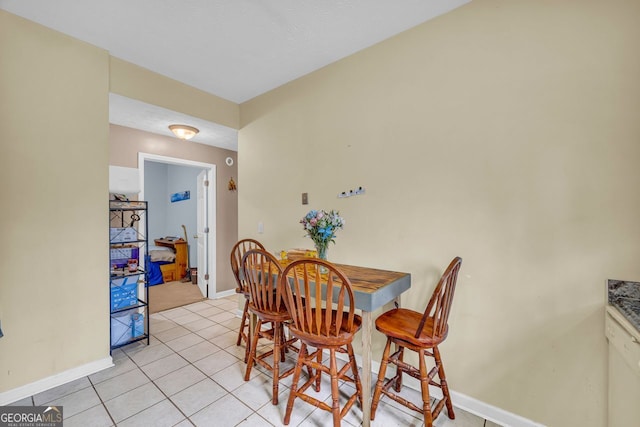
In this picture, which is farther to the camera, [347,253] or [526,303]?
[347,253]

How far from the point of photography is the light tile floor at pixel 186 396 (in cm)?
166

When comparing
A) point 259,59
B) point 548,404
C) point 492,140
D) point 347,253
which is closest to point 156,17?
point 259,59

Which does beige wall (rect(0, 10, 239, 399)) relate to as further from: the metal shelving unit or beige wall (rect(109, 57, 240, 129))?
the metal shelving unit

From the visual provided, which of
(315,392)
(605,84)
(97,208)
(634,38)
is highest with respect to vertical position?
(634,38)

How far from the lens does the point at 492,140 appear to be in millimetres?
1693

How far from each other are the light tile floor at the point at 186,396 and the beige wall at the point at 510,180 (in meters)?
0.61

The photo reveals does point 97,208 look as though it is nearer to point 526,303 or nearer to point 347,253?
point 347,253

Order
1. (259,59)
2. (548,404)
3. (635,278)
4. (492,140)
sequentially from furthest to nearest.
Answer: (259,59) → (492,140) → (548,404) → (635,278)

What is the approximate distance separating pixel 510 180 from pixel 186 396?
2.62 meters

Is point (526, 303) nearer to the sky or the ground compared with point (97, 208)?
nearer to the ground

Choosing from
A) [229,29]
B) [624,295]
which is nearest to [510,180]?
[624,295]

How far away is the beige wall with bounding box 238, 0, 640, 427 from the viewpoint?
4.57 feet

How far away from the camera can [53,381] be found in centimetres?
201

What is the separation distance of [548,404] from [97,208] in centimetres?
350
